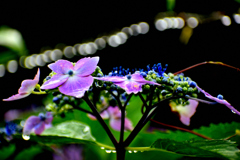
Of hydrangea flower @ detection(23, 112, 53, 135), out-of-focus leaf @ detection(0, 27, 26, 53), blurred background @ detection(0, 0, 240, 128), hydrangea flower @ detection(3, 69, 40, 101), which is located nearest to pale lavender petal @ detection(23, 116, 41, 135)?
hydrangea flower @ detection(23, 112, 53, 135)

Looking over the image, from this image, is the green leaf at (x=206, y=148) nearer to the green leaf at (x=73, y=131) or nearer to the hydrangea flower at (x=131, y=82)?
the hydrangea flower at (x=131, y=82)

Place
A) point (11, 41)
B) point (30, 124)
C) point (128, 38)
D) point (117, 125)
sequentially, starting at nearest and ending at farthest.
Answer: point (30, 124) → point (117, 125) → point (11, 41) → point (128, 38)

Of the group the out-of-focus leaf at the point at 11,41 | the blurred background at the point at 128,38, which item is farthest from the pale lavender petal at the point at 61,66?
the out-of-focus leaf at the point at 11,41

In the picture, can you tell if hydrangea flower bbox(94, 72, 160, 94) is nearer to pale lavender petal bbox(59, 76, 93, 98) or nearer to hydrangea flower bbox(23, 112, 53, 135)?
pale lavender petal bbox(59, 76, 93, 98)

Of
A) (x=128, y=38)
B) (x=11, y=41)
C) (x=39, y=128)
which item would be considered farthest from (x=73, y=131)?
(x=128, y=38)

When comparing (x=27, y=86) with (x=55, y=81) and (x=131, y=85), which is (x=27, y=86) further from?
(x=131, y=85)

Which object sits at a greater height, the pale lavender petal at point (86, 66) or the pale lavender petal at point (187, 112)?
the pale lavender petal at point (86, 66)

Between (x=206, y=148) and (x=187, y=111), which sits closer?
(x=206, y=148)
